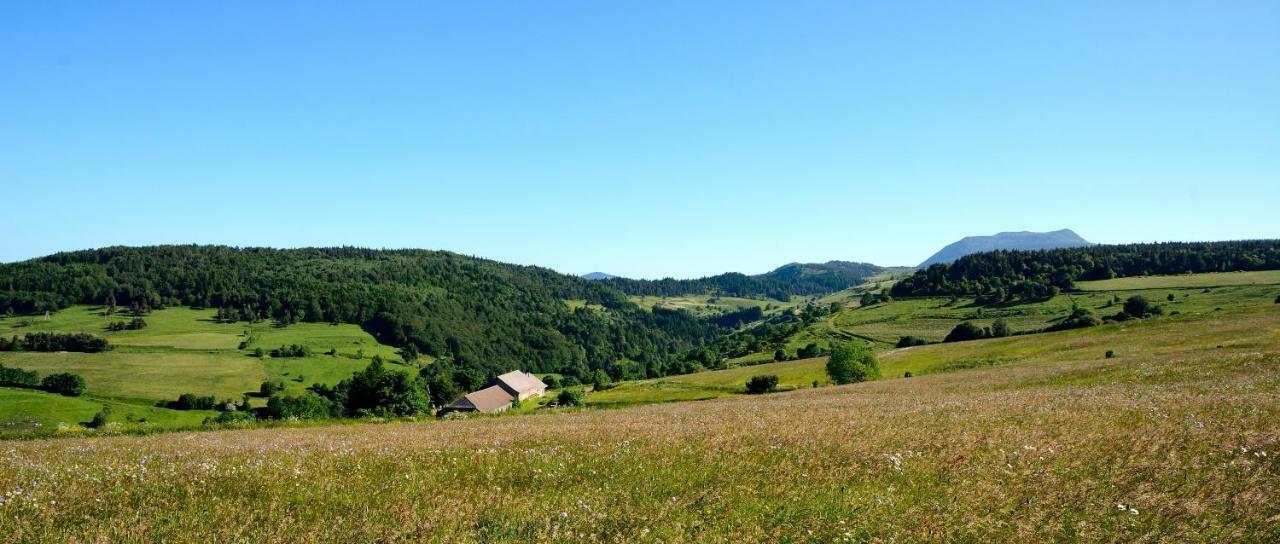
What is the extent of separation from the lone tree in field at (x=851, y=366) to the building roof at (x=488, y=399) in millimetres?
74175

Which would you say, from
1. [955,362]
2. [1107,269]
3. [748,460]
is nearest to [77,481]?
[748,460]

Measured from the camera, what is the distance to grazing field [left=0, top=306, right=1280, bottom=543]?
5617mm

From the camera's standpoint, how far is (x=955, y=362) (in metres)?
71.9

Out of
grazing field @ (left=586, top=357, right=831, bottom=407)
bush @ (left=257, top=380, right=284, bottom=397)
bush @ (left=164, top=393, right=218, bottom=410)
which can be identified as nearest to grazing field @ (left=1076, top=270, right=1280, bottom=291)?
grazing field @ (left=586, top=357, right=831, bottom=407)

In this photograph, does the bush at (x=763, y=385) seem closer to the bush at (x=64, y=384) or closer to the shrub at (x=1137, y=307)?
the shrub at (x=1137, y=307)

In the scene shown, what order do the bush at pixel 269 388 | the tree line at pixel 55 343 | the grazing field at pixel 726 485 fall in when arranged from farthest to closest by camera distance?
1. the tree line at pixel 55 343
2. the bush at pixel 269 388
3. the grazing field at pixel 726 485

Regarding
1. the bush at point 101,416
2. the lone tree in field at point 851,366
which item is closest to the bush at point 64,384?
the bush at point 101,416

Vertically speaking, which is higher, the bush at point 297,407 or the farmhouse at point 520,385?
the bush at point 297,407

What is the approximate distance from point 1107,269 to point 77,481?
731ft

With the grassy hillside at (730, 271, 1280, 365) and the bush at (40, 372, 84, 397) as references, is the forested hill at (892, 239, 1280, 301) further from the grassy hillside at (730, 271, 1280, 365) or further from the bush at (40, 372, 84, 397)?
the bush at (40, 372, 84, 397)

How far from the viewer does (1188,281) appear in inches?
5925

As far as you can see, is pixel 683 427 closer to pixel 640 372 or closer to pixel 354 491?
pixel 354 491

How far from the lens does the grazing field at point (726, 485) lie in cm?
562

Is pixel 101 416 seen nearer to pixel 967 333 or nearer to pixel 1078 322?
pixel 967 333
